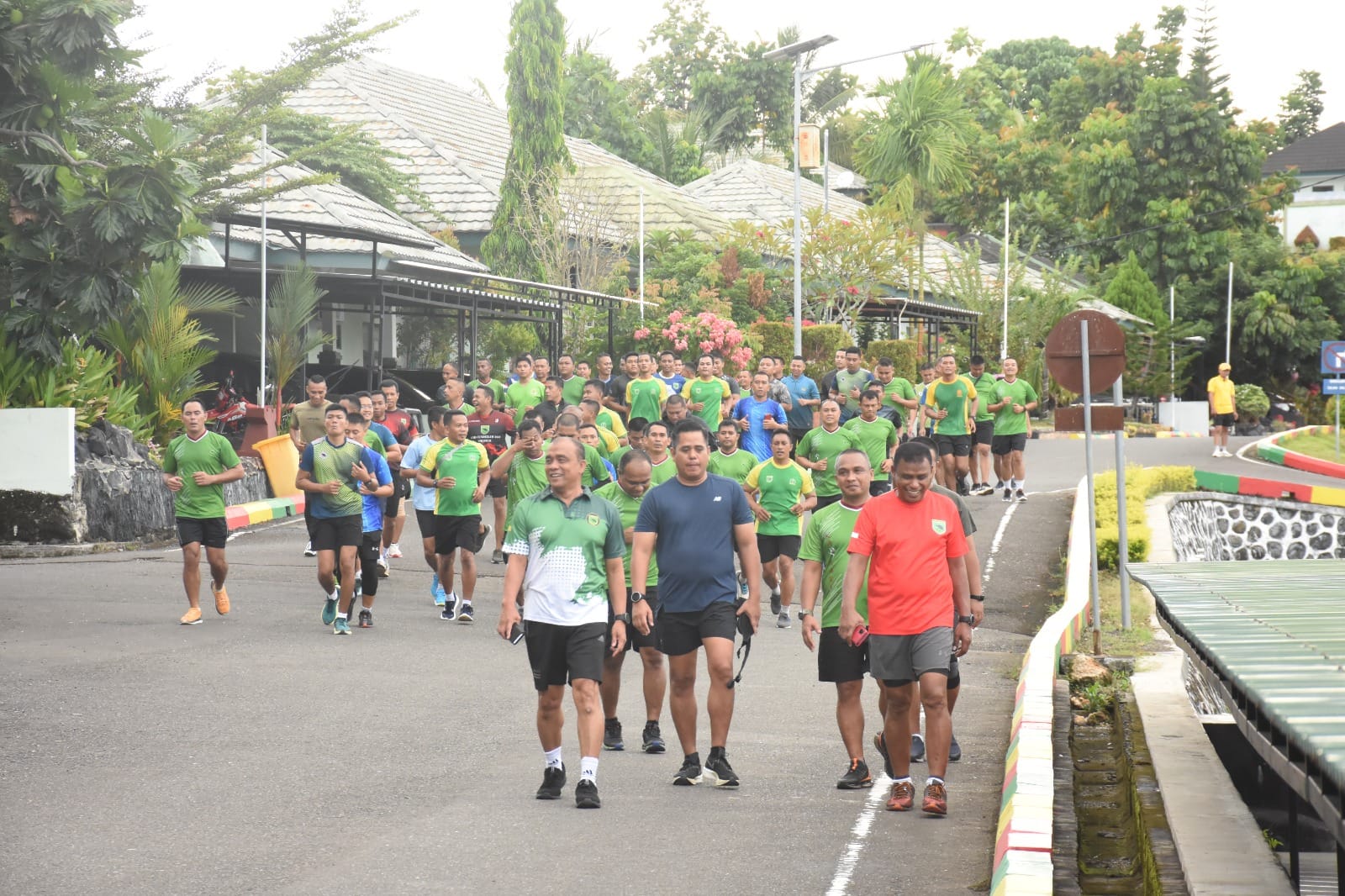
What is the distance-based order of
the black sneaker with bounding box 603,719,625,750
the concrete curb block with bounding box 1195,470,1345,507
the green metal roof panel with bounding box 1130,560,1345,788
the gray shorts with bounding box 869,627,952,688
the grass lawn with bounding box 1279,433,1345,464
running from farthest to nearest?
the grass lawn with bounding box 1279,433,1345,464
the concrete curb block with bounding box 1195,470,1345,507
the black sneaker with bounding box 603,719,625,750
the gray shorts with bounding box 869,627,952,688
the green metal roof panel with bounding box 1130,560,1345,788

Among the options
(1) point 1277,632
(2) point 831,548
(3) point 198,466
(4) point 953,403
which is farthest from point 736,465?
(1) point 1277,632

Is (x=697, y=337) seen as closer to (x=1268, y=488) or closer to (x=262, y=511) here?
(x=1268, y=488)

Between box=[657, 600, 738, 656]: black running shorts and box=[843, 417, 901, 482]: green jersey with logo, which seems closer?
box=[657, 600, 738, 656]: black running shorts

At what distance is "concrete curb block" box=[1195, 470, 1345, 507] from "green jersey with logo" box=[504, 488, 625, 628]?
21.1 meters

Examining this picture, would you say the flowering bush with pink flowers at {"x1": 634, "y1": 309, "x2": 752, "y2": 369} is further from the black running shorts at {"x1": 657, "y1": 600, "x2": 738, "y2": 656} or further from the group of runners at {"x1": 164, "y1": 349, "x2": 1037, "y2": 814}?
the black running shorts at {"x1": 657, "y1": 600, "x2": 738, "y2": 656}

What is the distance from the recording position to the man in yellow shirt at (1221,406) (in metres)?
33.8

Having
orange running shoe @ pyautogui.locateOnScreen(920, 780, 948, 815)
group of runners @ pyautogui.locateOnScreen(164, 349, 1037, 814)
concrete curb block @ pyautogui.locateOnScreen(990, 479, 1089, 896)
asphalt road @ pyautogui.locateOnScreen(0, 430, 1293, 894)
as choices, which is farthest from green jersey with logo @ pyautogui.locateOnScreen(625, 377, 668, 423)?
orange running shoe @ pyautogui.locateOnScreen(920, 780, 948, 815)

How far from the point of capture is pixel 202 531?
13.9 meters

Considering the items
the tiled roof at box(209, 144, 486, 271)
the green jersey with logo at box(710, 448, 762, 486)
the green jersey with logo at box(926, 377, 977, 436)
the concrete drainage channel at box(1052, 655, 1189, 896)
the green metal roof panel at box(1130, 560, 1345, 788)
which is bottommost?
the concrete drainage channel at box(1052, 655, 1189, 896)

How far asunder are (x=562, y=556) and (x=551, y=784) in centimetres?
114

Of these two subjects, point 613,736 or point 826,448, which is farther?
point 826,448

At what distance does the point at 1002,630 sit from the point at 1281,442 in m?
26.1

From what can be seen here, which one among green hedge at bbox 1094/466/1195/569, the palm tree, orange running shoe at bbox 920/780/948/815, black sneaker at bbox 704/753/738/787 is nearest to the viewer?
orange running shoe at bbox 920/780/948/815

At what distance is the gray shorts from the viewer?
8.30m
